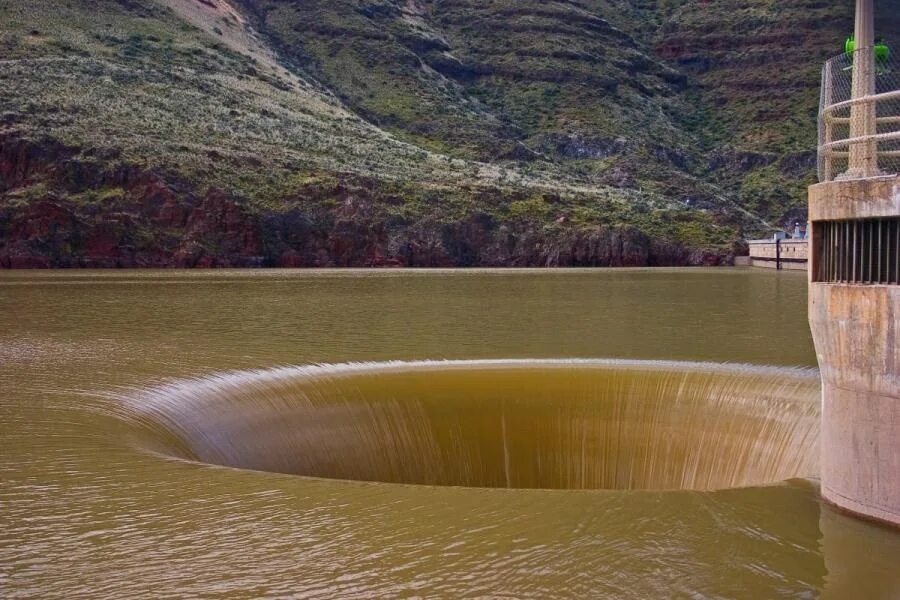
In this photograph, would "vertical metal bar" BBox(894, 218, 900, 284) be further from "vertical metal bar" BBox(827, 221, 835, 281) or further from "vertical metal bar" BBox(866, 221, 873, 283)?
"vertical metal bar" BBox(827, 221, 835, 281)

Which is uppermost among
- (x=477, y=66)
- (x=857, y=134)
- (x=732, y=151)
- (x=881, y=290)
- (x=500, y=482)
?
(x=477, y=66)

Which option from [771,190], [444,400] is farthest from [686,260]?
[444,400]

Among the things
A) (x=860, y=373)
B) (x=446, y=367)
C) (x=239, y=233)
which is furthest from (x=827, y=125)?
(x=239, y=233)

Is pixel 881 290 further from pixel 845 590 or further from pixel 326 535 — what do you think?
pixel 326 535

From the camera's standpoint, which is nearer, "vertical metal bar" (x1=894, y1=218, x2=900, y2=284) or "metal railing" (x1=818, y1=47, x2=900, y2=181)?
"vertical metal bar" (x1=894, y1=218, x2=900, y2=284)

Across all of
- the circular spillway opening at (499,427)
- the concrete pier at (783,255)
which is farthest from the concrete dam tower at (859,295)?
the concrete pier at (783,255)

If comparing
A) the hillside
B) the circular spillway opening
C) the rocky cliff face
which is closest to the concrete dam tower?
the circular spillway opening
